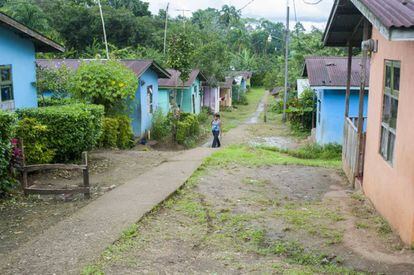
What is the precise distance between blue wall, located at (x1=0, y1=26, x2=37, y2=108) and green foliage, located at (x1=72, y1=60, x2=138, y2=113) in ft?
6.90

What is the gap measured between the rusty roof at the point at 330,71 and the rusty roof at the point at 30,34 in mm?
9369

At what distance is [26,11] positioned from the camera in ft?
106

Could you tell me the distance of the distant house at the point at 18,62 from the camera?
11.7 meters

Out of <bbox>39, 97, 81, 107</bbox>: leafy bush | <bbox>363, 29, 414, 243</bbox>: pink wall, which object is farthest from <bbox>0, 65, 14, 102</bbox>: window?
<bbox>363, 29, 414, 243</bbox>: pink wall

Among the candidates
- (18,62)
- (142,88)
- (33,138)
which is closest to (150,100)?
(142,88)

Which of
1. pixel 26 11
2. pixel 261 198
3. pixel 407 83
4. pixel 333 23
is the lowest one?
pixel 261 198

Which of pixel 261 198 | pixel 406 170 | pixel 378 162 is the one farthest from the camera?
pixel 261 198

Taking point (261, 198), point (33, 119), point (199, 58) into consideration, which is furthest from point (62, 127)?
point (199, 58)

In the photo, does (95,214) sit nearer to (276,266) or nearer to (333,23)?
(276,266)

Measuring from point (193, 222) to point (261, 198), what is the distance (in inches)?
82.7

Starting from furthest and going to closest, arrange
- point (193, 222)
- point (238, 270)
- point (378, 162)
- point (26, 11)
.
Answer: point (26, 11), point (378, 162), point (193, 222), point (238, 270)

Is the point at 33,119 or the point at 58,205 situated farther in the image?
the point at 33,119

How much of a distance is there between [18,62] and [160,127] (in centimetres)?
945

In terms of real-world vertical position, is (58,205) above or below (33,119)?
below
